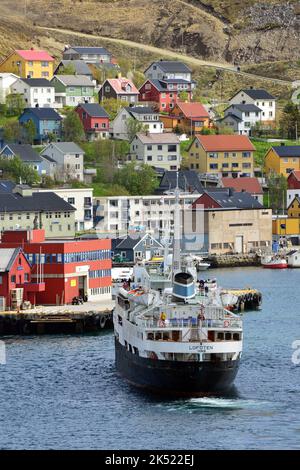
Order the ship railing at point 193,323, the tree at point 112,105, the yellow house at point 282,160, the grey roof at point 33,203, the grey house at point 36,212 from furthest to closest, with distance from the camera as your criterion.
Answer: the tree at point 112,105 < the yellow house at point 282,160 < the grey roof at point 33,203 < the grey house at point 36,212 < the ship railing at point 193,323

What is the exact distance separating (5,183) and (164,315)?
1794 inches

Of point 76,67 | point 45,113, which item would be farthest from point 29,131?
point 76,67

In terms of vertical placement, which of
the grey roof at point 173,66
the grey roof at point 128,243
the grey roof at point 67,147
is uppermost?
the grey roof at point 173,66

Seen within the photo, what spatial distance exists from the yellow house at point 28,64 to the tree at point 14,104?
7.72 meters

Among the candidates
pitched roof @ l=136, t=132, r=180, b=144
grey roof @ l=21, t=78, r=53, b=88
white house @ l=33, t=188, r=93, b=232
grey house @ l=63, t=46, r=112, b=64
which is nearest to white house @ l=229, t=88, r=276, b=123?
grey house @ l=63, t=46, r=112, b=64

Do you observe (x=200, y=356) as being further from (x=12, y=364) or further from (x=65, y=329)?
(x=65, y=329)

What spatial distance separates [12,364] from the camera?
59.1 meters

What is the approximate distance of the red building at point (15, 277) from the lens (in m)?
69.8

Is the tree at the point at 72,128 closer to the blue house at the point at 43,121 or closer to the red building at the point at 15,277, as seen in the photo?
the blue house at the point at 43,121

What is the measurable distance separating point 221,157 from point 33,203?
23.8m

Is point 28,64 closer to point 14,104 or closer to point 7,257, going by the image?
point 14,104

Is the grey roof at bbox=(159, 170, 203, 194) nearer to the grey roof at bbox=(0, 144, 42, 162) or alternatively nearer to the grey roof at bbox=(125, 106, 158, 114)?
the grey roof at bbox=(0, 144, 42, 162)

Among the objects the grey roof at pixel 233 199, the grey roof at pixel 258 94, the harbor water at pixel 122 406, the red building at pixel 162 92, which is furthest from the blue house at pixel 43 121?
the harbor water at pixel 122 406

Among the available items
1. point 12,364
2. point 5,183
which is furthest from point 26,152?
point 12,364
